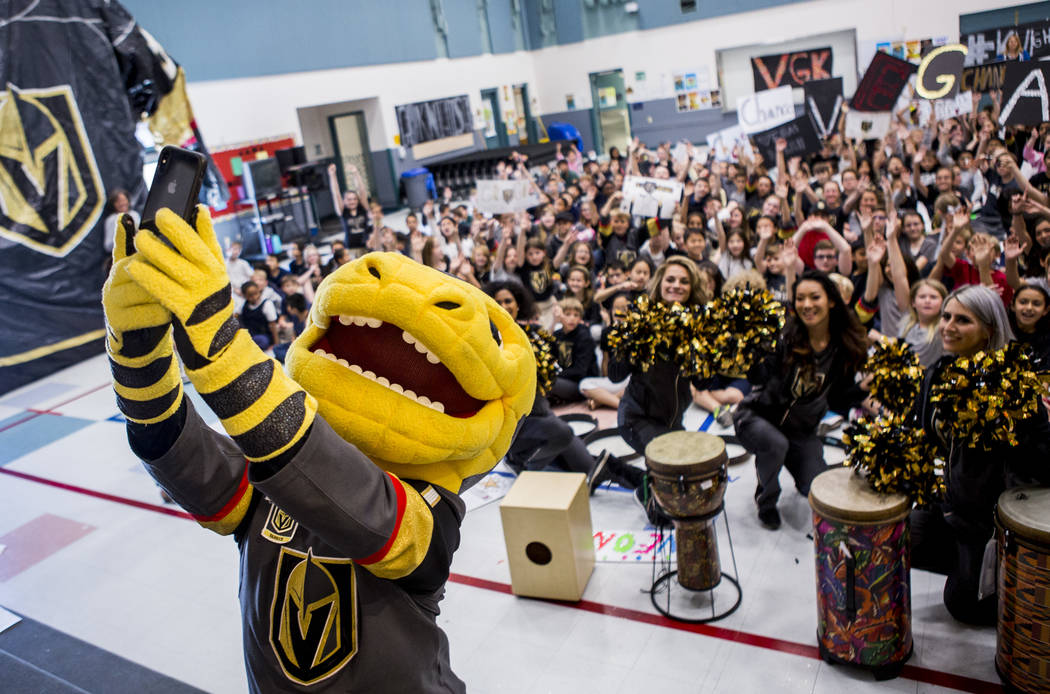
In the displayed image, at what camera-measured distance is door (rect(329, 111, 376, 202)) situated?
20109mm

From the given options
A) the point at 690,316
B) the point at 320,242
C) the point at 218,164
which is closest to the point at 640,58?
the point at 320,242

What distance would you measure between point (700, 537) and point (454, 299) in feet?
8.23

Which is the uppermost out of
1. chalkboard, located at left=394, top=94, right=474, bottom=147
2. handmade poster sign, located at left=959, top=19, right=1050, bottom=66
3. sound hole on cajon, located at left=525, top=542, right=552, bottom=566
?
chalkboard, located at left=394, top=94, right=474, bottom=147

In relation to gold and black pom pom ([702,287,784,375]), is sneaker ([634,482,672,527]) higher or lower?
lower

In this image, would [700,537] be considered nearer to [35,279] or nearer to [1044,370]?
[1044,370]

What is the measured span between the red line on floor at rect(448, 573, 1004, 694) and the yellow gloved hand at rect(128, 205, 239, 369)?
7.16 feet

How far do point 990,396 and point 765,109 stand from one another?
8.14 metres

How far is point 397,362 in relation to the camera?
1.78 m

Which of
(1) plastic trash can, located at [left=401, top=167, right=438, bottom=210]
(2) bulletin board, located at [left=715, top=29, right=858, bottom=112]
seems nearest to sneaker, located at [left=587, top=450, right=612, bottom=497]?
(1) plastic trash can, located at [left=401, top=167, right=438, bottom=210]

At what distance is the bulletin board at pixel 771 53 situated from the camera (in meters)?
20.1

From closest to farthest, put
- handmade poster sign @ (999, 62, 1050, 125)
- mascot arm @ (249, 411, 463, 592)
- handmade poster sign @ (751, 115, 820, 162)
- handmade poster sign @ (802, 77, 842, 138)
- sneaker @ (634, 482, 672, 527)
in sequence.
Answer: mascot arm @ (249, 411, 463, 592)
sneaker @ (634, 482, 672, 527)
handmade poster sign @ (999, 62, 1050, 125)
handmade poster sign @ (751, 115, 820, 162)
handmade poster sign @ (802, 77, 842, 138)

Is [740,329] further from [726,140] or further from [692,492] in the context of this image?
[726,140]

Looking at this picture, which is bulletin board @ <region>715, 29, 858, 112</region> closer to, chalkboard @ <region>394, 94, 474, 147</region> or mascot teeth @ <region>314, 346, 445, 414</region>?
chalkboard @ <region>394, 94, 474, 147</region>

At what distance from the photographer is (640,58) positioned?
22547 mm
